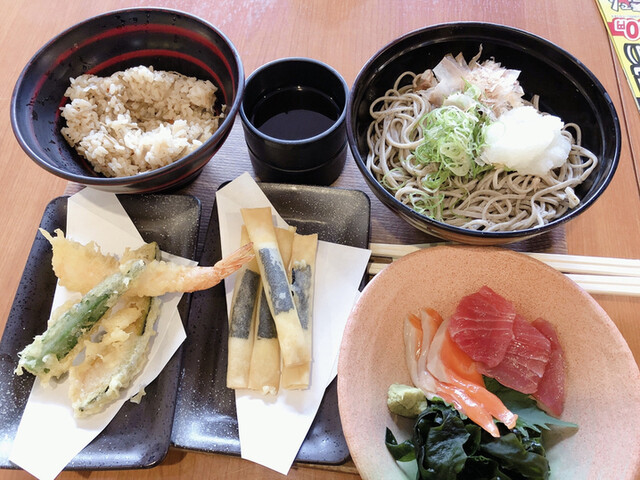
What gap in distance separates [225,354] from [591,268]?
1.09m

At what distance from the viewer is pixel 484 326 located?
3.69 ft

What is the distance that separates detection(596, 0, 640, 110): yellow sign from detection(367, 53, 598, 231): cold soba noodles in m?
0.62

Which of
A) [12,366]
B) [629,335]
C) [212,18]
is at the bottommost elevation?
[12,366]

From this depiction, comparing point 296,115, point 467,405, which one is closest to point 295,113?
point 296,115

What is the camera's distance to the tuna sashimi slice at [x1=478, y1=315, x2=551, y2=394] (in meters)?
1.09

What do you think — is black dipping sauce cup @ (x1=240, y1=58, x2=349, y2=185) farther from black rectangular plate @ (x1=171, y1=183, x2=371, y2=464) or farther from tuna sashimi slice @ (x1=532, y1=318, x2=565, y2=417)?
tuna sashimi slice @ (x1=532, y1=318, x2=565, y2=417)

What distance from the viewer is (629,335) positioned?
1295mm

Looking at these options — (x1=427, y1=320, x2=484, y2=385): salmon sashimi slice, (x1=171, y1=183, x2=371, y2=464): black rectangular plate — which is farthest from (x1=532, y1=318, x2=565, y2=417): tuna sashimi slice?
(x1=171, y1=183, x2=371, y2=464): black rectangular plate

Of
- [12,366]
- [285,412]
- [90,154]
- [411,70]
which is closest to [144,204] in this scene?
[90,154]

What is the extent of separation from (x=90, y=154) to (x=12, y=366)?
0.61m

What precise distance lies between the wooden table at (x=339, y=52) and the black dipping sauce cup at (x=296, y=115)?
16cm

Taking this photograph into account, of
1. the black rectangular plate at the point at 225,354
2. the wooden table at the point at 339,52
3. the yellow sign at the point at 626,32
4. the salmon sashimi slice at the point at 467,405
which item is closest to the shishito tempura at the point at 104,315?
the black rectangular plate at the point at 225,354

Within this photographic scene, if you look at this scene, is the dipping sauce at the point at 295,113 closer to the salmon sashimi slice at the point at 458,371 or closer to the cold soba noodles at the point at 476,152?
the cold soba noodles at the point at 476,152

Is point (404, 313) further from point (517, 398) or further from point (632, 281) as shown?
point (632, 281)
